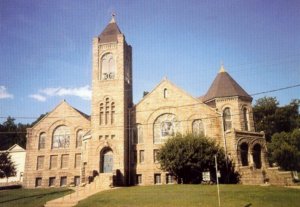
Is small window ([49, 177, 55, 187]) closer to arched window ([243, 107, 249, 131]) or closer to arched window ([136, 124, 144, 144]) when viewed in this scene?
arched window ([136, 124, 144, 144])

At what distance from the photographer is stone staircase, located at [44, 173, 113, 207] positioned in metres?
22.9

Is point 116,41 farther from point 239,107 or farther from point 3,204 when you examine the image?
point 3,204

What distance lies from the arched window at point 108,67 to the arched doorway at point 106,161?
9.80 meters

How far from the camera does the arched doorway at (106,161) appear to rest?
3469cm

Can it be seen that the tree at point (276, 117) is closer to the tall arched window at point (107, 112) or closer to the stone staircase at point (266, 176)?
the stone staircase at point (266, 176)

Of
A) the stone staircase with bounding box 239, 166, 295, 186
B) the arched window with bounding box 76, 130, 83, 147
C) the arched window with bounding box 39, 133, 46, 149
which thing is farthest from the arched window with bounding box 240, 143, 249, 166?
the arched window with bounding box 39, 133, 46, 149

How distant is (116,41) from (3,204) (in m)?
24.3

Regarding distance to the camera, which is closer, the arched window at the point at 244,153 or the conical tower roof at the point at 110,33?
the arched window at the point at 244,153

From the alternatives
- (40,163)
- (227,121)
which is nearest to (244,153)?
(227,121)

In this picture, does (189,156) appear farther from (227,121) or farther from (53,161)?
(53,161)

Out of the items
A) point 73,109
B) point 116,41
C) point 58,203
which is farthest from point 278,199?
point 73,109

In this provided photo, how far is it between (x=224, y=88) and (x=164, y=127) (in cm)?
1032

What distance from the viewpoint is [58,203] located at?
23.0 meters

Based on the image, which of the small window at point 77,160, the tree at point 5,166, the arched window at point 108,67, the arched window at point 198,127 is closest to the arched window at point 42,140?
the small window at point 77,160
